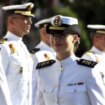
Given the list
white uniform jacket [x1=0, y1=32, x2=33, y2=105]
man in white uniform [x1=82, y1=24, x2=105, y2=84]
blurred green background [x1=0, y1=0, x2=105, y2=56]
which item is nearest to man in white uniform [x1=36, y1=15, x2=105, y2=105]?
white uniform jacket [x1=0, y1=32, x2=33, y2=105]

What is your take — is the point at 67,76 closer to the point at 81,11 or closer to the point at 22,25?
the point at 22,25

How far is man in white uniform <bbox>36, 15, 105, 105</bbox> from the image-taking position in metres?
8.09

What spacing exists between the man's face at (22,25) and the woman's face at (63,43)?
248 centimetres

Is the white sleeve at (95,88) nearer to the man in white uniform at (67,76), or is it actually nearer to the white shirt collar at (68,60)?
the man in white uniform at (67,76)

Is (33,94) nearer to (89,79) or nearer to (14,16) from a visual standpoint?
(14,16)

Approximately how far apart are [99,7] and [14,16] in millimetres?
23311

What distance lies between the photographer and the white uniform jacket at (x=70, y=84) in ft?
26.5

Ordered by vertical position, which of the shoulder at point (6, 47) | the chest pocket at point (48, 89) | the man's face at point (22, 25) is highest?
the chest pocket at point (48, 89)

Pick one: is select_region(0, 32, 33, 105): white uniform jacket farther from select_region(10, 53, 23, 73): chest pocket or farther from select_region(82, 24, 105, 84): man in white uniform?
select_region(82, 24, 105, 84): man in white uniform

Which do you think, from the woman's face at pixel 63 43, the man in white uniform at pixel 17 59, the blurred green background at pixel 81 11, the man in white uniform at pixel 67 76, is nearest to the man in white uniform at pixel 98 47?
the man in white uniform at pixel 17 59

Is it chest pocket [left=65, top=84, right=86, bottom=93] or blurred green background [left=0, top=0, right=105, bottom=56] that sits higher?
chest pocket [left=65, top=84, right=86, bottom=93]

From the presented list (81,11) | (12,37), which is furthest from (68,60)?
(81,11)

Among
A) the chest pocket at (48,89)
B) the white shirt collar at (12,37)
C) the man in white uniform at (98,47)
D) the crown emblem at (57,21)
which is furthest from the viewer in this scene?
the man in white uniform at (98,47)

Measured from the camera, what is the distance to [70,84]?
8188mm
